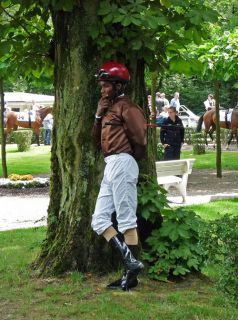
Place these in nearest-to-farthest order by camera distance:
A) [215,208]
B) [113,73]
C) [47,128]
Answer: [113,73]
[215,208]
[47,128]

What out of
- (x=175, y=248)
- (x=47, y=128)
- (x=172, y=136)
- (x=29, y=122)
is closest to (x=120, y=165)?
(x=175, y=248)

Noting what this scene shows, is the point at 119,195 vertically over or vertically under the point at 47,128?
under

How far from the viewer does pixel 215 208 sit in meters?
11.6

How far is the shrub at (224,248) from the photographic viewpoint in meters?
4.52

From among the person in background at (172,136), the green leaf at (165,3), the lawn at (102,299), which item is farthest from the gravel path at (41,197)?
the green leaf at (165,3)

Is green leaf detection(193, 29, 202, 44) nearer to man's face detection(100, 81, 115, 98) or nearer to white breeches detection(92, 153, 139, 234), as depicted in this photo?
man's face detection(100, 81, 115, 98)

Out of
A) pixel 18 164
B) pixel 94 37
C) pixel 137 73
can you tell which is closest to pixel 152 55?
pixel 137 73

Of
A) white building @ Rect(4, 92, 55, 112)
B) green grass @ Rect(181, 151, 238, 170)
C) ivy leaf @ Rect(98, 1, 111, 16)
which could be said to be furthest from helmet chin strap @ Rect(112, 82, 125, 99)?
white building @ Rect(4, 92, 55, 112)

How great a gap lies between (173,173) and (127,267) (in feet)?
25.8

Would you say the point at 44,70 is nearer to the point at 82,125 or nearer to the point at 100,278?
the point at 82,125

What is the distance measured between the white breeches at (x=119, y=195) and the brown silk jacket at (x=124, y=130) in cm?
7

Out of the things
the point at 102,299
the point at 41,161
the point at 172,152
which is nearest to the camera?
the point at 102,299

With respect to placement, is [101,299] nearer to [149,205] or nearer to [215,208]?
[149,205]

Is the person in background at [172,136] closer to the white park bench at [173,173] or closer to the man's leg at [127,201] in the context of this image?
the white park bench at [173,173]
